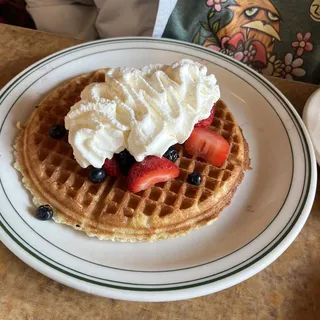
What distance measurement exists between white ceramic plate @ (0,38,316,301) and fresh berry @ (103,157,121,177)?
197 millimetres

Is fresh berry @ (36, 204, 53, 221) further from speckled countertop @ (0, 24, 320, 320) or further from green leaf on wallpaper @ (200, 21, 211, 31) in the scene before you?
green leaf on wallpaper @ (200, 21, 211, 31)

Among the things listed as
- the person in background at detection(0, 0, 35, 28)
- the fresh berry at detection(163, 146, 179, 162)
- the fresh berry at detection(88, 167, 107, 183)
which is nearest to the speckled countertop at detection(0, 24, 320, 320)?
the fresh berry at detection(88, 167, 107, 183)

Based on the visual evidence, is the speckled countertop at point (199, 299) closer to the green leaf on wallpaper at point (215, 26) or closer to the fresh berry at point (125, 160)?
the fresh berry at point (125, 160)

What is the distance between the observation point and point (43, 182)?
1.22 metres

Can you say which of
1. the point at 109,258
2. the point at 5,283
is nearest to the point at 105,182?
the point at 109,258

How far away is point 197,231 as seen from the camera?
1.20 m

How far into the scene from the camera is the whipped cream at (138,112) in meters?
1.20

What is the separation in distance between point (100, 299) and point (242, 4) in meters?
1.18

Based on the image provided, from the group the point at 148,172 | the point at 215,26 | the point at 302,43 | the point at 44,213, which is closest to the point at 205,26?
the point at 215,26

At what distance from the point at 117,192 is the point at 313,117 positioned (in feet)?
2.35

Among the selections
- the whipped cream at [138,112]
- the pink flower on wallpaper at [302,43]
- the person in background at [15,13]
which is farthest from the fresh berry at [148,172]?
the person in background at [15,13]

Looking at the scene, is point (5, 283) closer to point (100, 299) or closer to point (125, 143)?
point (100, 299)

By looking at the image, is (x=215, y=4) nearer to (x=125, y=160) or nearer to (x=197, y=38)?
(x=197, y=38)

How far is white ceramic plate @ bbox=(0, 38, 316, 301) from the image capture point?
104 cm
